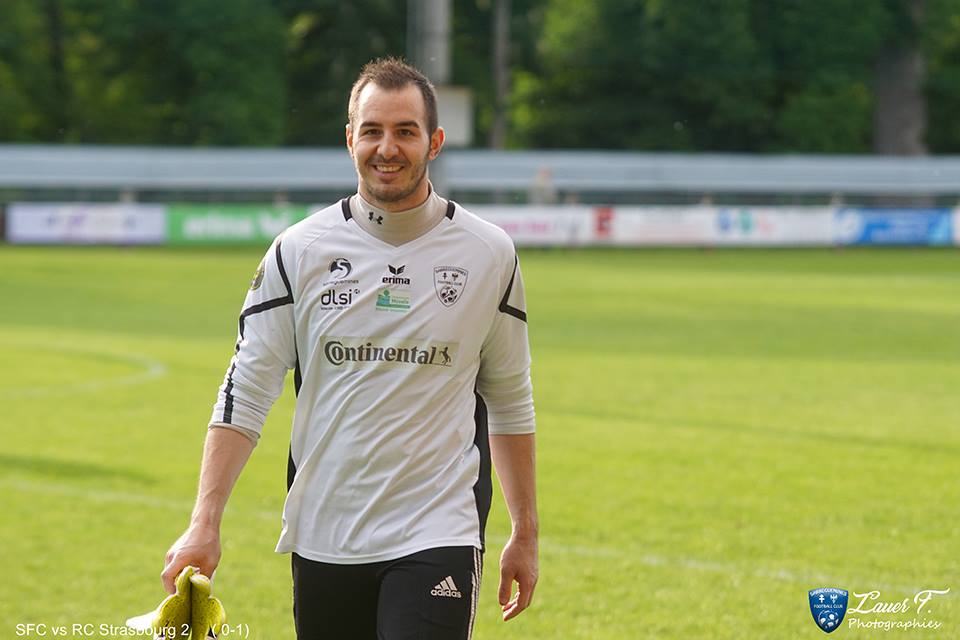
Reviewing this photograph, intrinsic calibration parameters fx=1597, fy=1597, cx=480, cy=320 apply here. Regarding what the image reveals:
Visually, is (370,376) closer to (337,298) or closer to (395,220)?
(337,298)

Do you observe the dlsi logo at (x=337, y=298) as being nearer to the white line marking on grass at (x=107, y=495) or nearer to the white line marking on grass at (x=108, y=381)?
the white line marking on grass at (x=107, y=495)

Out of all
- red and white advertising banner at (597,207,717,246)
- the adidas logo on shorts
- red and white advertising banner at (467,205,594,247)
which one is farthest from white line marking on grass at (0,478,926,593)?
red and white advertising banner at (597,207,717,246)

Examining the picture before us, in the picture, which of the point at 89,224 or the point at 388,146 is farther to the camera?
the point at 89,224

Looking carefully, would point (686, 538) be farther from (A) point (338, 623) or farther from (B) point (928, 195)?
(B) point (928, 195)

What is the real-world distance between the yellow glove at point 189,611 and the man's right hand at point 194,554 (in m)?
0.03

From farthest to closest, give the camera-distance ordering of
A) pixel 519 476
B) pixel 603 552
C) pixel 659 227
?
pixel 659 227 → pixel 603 552 → pixel 519 476

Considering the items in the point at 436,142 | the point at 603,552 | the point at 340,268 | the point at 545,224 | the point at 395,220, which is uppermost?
the point at 436,142

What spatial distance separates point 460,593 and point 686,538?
460cm

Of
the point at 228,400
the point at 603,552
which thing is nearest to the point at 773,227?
the point at 603,552

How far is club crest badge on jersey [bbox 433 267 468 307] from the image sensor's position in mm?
4383

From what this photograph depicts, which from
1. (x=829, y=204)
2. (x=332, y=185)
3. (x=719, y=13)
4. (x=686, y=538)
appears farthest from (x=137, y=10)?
(x=686, y=538)

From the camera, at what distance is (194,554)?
4.07 metres

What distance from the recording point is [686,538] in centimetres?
874

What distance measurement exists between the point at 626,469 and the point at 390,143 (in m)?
7.08
